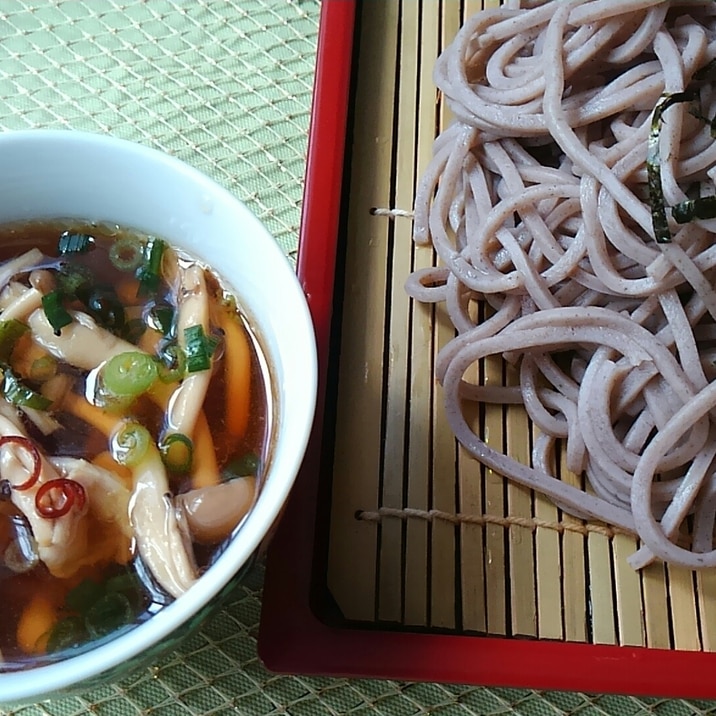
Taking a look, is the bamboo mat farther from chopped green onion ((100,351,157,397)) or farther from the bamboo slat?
chopped green onion ((100,351,157,397))

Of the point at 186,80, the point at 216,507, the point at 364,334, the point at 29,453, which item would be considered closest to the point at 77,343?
the point at 29,453

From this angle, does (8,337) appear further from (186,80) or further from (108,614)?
(186,80)

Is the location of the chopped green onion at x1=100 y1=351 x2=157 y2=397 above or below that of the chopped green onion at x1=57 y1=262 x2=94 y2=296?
below

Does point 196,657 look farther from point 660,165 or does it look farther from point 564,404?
point 660,165

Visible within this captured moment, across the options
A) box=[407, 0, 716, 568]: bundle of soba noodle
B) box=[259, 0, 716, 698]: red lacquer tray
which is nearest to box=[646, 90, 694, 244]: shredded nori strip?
box=[407, 0, 716, 568]: bundle of soba noodle

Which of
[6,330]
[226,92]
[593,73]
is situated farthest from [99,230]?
[593,73]

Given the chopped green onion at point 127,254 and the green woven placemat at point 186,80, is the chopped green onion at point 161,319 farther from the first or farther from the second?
the green woven placemat at point 186,80
